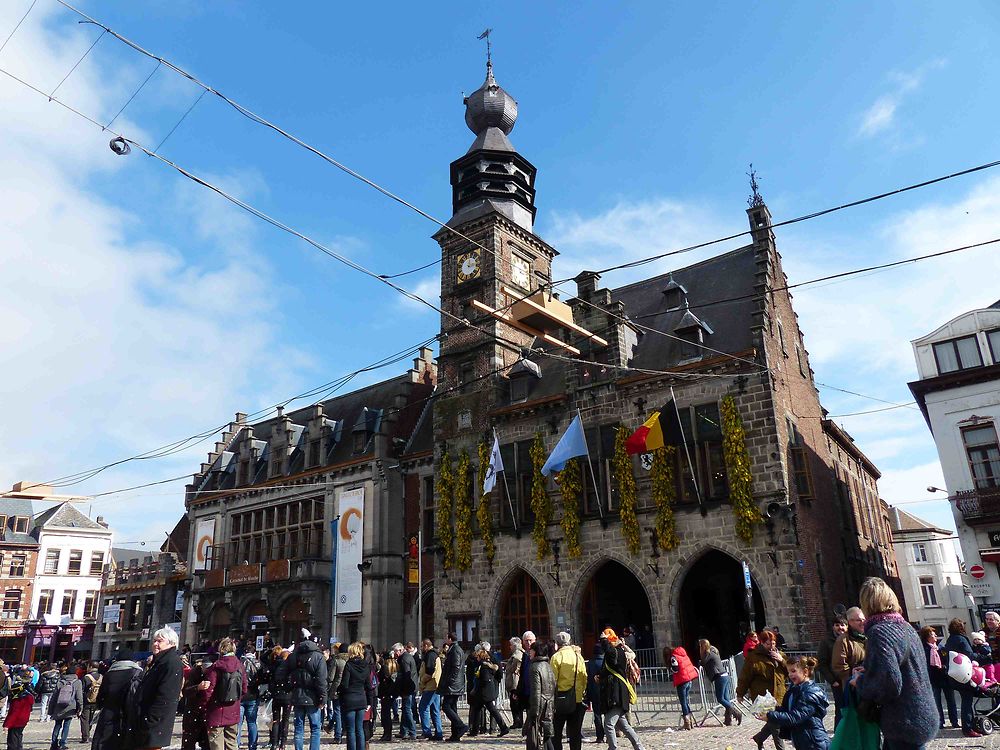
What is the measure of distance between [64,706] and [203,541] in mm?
27073

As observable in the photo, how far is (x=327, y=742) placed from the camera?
552 inches

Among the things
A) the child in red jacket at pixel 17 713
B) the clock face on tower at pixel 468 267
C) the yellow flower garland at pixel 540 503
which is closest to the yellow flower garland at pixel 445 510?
the yellow flower garland at pixel 540 503

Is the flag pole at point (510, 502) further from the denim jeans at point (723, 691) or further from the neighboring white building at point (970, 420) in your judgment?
the neighboring white building at point (970, 420)

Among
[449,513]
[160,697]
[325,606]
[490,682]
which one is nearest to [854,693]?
[160,697]

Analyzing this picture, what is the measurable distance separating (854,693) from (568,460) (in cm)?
1931

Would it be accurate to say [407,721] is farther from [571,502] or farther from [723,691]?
[571,502]

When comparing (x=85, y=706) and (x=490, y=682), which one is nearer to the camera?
(x=490, y=682)

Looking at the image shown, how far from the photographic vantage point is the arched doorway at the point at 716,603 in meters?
26.0

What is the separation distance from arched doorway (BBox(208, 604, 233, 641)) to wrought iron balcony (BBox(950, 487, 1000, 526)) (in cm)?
3108

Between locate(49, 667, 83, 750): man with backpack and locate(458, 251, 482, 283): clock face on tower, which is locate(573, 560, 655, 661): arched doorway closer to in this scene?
locate(458, 251, 482, 283): clock face on tower

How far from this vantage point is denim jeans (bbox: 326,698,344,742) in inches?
535

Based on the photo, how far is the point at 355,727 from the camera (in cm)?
1042

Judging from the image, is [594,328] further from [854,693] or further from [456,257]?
[854,693]

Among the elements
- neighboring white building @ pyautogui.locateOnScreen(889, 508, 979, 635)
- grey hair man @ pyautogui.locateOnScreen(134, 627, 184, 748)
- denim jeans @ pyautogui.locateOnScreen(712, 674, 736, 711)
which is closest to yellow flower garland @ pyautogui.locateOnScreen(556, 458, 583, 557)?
denim jeans @ pyautogui.locateOnScreen(712, 674, 736, 711)
